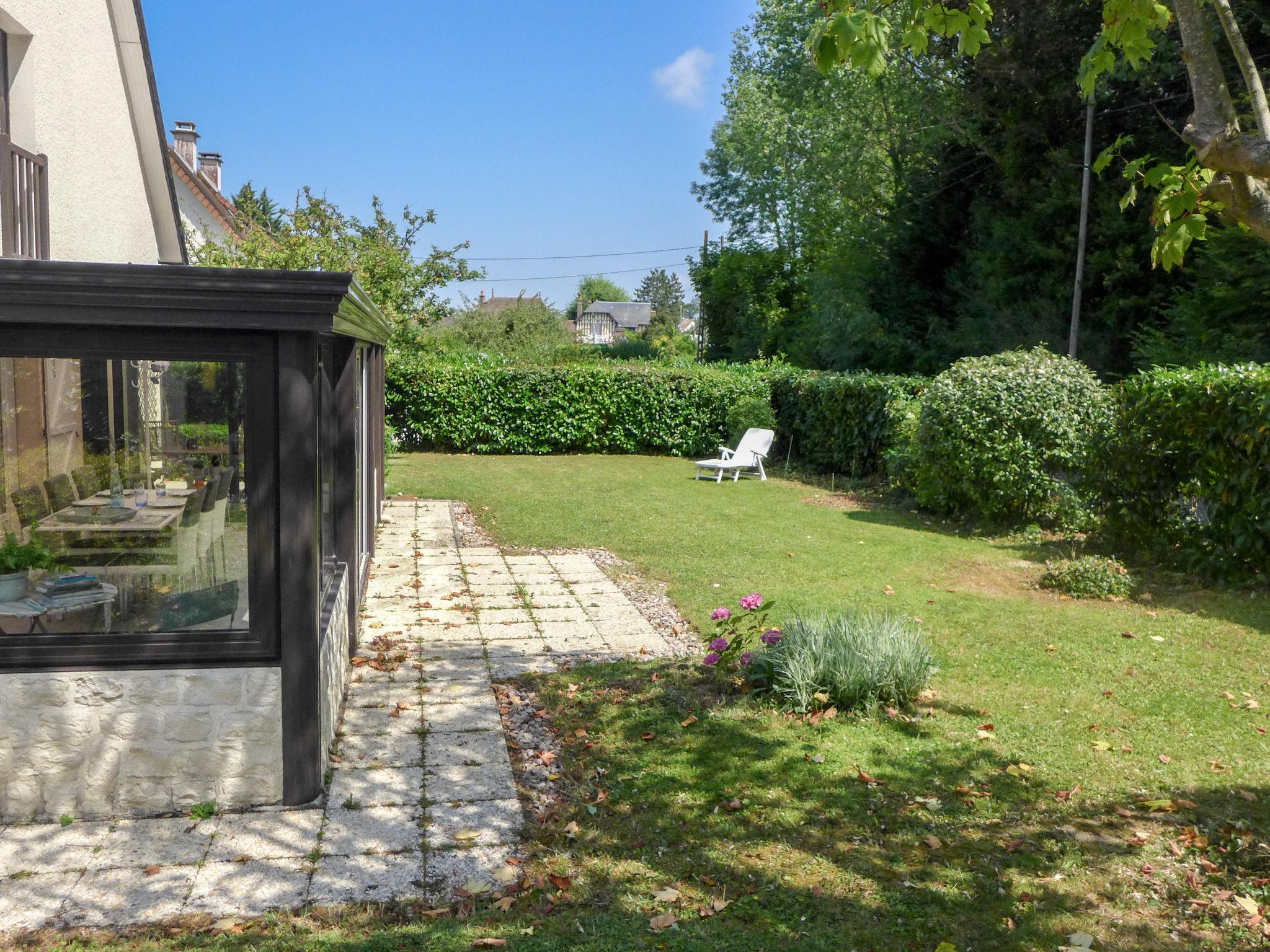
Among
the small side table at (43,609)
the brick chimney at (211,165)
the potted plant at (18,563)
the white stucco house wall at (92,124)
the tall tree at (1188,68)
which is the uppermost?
the brick chimney at (211,165)

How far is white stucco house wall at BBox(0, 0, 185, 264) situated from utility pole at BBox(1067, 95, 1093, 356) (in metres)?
18.7

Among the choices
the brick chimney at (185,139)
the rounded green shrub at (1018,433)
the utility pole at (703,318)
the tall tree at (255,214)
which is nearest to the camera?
the rounded green shrub at (1018,433)

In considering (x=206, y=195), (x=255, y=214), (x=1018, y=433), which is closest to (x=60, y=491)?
(x=1018, y=433)

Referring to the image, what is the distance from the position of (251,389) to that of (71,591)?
123 centimetres

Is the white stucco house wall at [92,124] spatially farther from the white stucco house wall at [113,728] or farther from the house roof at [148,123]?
the white stucco house wall at [113,728]

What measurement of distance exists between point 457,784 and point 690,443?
57.0ft

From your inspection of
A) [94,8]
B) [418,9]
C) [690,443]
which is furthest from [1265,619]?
[418,9]

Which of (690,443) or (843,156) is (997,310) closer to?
(690,443)

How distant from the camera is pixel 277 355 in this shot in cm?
433

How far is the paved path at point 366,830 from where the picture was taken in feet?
12.2

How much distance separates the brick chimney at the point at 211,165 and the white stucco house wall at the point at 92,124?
93.9ft

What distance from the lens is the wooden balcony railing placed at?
22.8 feet

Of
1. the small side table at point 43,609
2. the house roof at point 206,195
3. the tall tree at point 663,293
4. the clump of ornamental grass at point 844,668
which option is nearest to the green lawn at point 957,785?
the clump of ornamental grass at point 844,668

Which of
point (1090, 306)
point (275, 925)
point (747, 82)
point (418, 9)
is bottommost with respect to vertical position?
point (275, 925)
